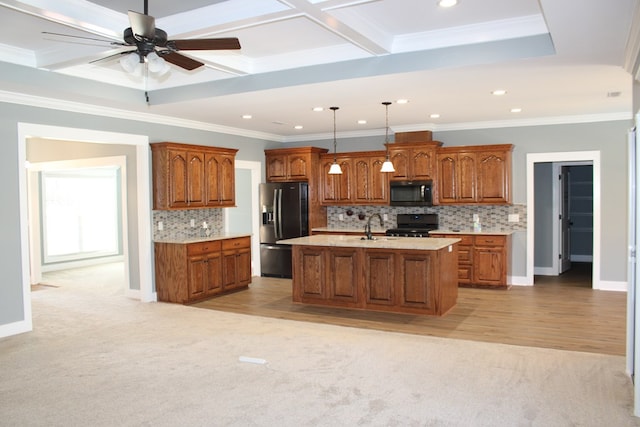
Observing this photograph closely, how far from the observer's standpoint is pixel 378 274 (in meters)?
6.09

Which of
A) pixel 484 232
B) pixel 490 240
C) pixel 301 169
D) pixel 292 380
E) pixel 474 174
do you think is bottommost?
pixel 292 380

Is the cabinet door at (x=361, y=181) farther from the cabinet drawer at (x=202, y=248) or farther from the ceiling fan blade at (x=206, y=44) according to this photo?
the ceiling fan blade at (x=206, y=44)

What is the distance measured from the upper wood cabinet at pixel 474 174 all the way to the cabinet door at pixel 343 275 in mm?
2728

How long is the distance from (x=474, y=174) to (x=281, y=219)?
330 centimetres

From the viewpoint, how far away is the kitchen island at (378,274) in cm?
581

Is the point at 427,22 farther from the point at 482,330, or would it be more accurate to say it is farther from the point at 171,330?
the point at 171,330

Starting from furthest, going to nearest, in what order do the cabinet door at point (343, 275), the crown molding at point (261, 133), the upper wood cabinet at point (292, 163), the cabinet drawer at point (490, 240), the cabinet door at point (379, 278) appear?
the upper wood cabinet at point (292, 163)
the cabinet drawer at point (490, 240)
the cabinet door at point (343, 275)
the cabinet door at point (379, 278)
the crown molding at point (261, 133)

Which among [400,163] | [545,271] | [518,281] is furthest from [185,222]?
[545,271]

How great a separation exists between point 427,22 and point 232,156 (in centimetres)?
445

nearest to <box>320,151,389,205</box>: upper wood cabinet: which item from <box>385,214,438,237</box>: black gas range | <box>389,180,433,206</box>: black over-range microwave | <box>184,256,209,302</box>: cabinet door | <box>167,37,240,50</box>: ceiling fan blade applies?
<box>389,180,433,206</box>: black over-range microwave

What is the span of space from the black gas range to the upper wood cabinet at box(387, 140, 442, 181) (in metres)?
0.72

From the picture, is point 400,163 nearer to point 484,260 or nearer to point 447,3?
point 484,260

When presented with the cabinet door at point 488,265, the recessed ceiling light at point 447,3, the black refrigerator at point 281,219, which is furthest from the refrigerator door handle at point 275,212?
the recessed ceiling light at point 447,3

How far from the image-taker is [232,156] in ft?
26.5
